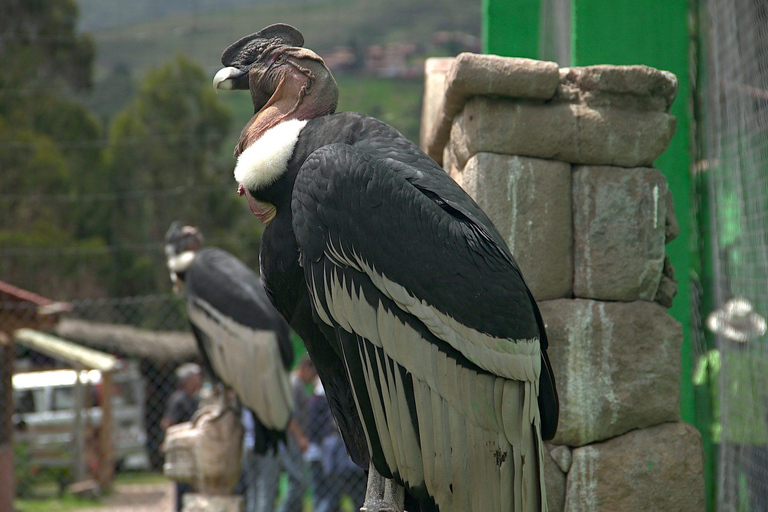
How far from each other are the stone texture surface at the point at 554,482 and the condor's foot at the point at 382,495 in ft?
2.64

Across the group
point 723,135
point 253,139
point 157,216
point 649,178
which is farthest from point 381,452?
point 157,216

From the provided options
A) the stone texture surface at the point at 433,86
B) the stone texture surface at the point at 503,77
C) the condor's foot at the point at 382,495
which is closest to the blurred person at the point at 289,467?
the stone texture surface at the point at 433,86

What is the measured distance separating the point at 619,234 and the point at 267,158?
52.8 inches

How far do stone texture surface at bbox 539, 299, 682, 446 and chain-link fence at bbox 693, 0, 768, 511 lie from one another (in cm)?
129

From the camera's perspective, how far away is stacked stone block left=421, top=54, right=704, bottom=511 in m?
2.75

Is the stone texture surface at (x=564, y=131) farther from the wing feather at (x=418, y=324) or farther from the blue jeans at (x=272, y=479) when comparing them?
the blue jeans at (x=272, y=479)

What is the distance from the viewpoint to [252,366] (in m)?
5.15

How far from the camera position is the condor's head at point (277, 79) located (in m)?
2.25

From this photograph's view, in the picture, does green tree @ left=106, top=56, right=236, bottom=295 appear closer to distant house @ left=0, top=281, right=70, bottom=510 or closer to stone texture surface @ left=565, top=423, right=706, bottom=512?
distant house @ left=0, top=281, right=70, bottom=510

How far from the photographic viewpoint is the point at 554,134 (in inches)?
110

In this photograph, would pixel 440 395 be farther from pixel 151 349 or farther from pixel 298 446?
pixel 151 349

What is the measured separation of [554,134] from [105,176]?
467 inches

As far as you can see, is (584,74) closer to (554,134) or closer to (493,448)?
(554,134)

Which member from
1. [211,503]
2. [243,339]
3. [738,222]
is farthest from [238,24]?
[738,222]
